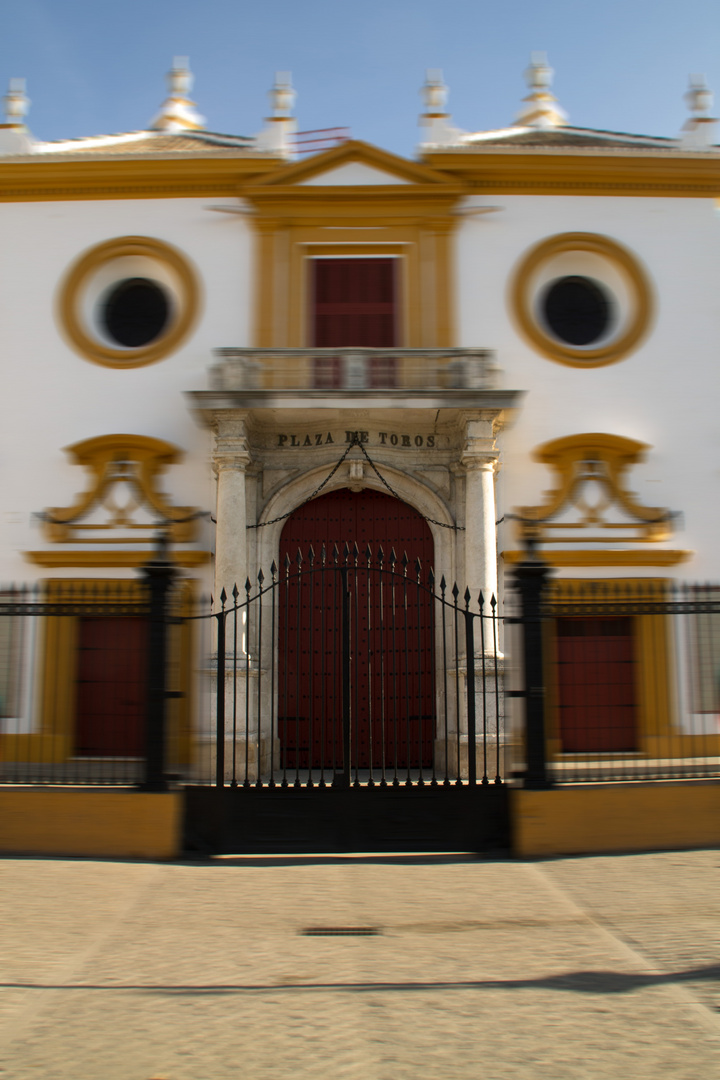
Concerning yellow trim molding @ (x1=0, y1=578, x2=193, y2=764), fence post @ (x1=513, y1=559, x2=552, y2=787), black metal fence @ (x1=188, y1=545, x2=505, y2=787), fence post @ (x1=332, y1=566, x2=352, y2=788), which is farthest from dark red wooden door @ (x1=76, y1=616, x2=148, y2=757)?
fence post @ (x1=513, y1=559, x2=552, y2=787)

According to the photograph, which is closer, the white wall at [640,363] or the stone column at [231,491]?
the stone column at [231,491]

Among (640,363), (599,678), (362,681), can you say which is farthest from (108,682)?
(640,363)

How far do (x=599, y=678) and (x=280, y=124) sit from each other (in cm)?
880

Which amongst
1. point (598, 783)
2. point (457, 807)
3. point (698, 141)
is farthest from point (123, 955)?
point (698, 141)

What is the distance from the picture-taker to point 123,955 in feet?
15.6

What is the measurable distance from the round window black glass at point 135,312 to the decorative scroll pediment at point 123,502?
161cm

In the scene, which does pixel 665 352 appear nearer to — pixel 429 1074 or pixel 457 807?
pixel 457 807

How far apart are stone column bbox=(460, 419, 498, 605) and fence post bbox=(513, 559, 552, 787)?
3535 mm

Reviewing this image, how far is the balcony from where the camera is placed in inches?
441

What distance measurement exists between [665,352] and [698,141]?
3.16 m

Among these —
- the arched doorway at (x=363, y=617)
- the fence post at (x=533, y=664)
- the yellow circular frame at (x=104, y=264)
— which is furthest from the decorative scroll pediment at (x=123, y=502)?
the fence post at (x=533, y=664)

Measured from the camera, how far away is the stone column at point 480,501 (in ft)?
36.7

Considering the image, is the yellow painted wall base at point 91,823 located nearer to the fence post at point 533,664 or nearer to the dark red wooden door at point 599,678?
the fence post at point 533,664

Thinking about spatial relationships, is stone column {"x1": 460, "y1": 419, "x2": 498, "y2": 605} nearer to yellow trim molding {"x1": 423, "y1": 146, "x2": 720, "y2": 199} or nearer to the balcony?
the balcony
